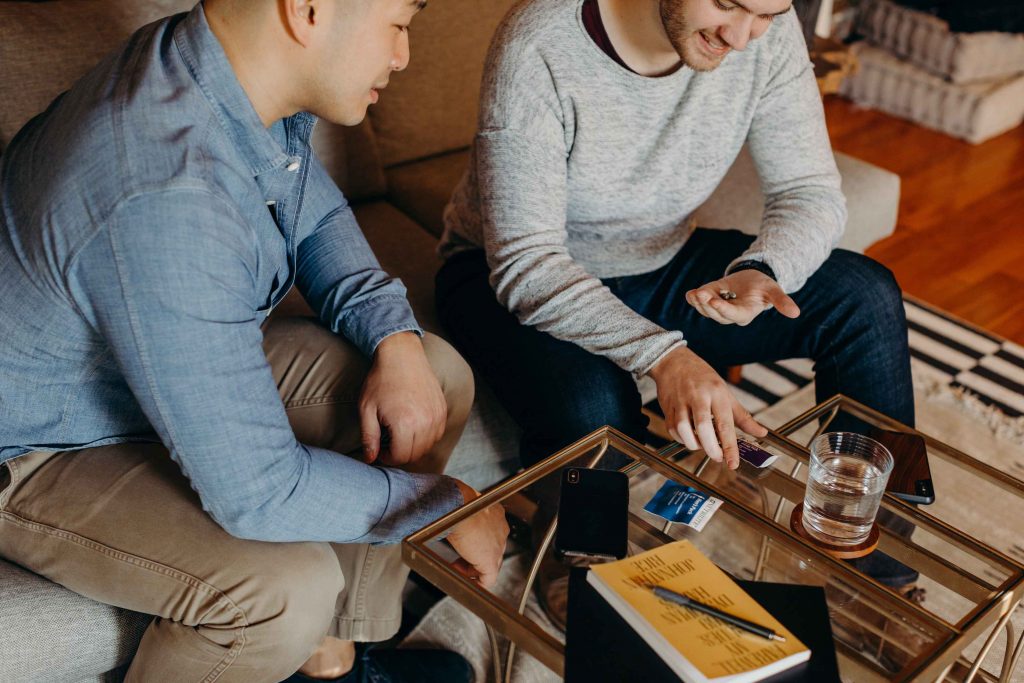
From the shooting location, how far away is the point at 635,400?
119cm

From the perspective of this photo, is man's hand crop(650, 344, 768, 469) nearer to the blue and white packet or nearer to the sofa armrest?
the blue and white packet

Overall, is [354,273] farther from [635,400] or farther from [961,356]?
[961,356]

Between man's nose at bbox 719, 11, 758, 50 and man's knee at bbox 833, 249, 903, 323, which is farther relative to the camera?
man's knee at bbox 833, 249, 903, 323

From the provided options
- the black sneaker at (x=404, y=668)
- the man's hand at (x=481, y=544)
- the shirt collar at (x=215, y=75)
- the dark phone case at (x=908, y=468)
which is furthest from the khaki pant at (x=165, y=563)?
the dark phone case at (x=908, y=468)

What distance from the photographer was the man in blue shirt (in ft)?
2.55

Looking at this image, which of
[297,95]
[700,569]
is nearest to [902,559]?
[700,569]

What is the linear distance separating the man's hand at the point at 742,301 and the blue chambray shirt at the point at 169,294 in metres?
0.40

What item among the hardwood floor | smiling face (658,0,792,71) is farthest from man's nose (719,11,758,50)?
the hardwood floor

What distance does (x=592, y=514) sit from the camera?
3.01 feet

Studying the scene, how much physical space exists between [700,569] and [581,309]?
417mm

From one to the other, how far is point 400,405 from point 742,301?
45 centimetres

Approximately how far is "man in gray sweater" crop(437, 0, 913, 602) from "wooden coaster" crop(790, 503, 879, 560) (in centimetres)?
10

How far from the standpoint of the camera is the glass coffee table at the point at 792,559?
815 millimetres

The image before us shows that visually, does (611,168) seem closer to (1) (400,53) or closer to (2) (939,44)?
(1) (400,53)
